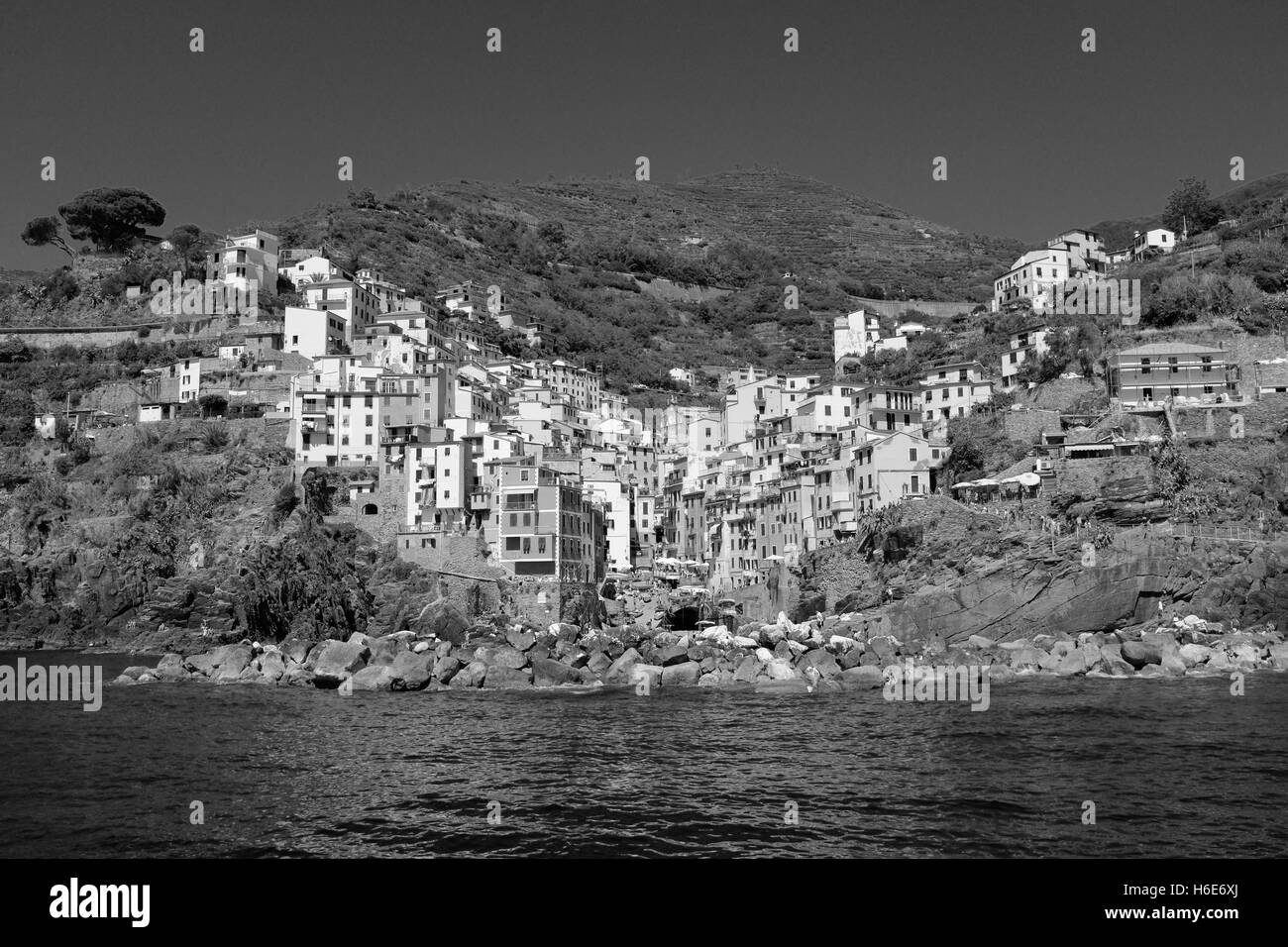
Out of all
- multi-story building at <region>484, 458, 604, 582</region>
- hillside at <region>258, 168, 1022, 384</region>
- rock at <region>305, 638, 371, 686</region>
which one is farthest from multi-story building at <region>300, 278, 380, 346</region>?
rock at <region>305, 638, 371, 686</region>

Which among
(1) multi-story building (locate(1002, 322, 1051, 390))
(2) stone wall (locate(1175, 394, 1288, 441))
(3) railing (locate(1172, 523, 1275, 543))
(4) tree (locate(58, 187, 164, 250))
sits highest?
(4) tree (locate(58, 187, 164, 250))

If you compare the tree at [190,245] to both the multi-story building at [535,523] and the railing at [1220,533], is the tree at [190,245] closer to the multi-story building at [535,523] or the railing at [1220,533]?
the multi-story building at [535,523]

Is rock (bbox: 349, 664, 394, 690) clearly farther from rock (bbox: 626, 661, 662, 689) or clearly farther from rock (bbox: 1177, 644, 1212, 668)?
rock (bbox: 1177, 644, 1212, 668)

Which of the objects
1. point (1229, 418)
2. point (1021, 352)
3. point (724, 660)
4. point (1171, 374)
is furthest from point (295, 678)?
point (1021, 352)

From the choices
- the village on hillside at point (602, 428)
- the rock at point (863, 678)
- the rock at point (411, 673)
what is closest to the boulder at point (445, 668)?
the rock at point (411, 673)
